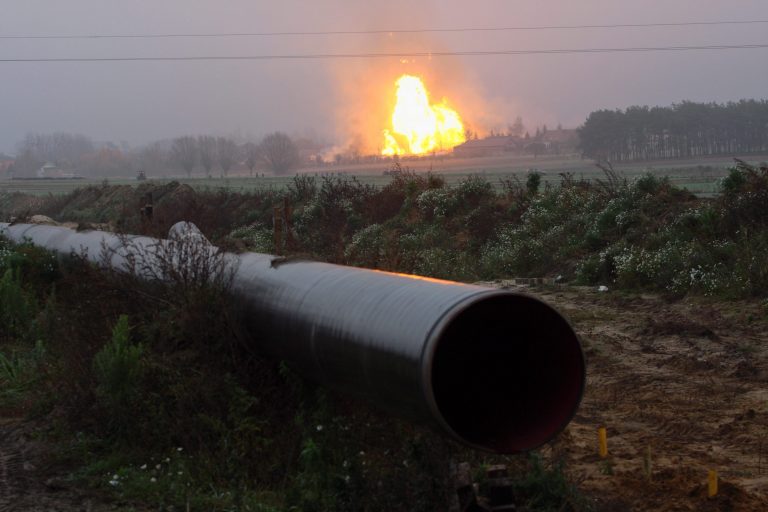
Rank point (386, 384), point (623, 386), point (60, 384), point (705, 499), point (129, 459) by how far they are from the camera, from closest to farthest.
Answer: point (386, 384) → point (705, 499) → point (129, 459) → point (60, 384) → point (623, 386)

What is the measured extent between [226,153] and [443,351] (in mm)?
156251

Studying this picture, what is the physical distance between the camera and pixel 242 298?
325 inches

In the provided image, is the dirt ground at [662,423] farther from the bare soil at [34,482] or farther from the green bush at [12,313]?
the green bush at [12,313]

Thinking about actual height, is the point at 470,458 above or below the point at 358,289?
below

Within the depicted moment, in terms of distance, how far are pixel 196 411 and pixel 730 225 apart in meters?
13.7

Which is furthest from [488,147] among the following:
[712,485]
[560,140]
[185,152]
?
[712,485]

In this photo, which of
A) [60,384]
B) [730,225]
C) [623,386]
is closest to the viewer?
[60,384]

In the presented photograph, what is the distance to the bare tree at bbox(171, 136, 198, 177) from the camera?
502ft

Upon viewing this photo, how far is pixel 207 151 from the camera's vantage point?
16150cm

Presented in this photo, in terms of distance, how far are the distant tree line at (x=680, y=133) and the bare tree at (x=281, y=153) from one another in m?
46.2

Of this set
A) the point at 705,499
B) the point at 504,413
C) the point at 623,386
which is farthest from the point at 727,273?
the point at 504,413

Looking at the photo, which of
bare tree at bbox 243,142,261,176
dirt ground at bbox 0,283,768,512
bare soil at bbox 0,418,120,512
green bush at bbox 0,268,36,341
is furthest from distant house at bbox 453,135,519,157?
bare soil at bbox 0,418,120,512

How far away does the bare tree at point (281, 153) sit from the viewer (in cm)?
12738

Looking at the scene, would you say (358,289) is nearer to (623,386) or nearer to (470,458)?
(470,458)
